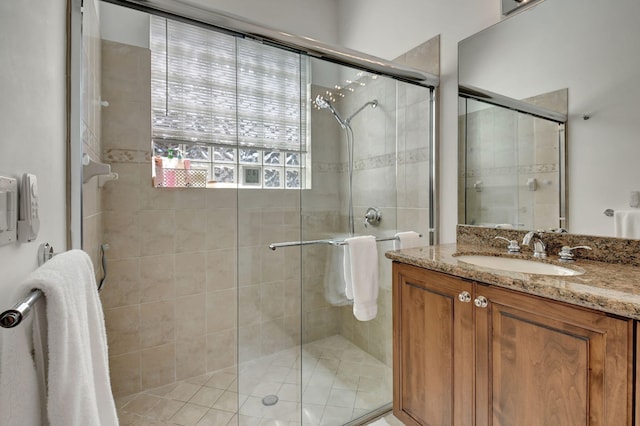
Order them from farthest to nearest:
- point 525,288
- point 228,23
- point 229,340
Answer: point 229,340
point 228,23
point 525,288

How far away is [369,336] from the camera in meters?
1.96

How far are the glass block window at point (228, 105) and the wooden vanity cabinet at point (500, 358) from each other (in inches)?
33.2

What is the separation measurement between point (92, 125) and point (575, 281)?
2.13 meters

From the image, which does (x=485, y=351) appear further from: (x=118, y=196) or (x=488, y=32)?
(x=118, y=196)

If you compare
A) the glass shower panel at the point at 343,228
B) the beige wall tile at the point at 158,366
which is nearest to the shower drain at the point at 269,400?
the glass shower panel at the point at 343,228

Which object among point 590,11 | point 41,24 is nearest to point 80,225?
point 41,24

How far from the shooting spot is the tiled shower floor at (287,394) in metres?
1.67

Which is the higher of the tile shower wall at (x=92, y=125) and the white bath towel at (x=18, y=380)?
the tile shower wall at (x=92, y=125)

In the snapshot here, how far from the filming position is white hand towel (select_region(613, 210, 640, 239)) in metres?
1.16

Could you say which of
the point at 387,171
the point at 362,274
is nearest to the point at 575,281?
the point at 362,274

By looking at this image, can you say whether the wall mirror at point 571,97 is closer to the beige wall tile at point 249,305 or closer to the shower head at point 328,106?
the shower head at point 328,106

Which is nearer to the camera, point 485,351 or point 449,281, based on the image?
point 485,351

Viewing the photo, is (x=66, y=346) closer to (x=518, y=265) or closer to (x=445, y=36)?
(x=518, y=265)

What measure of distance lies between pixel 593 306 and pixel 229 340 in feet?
7.19
